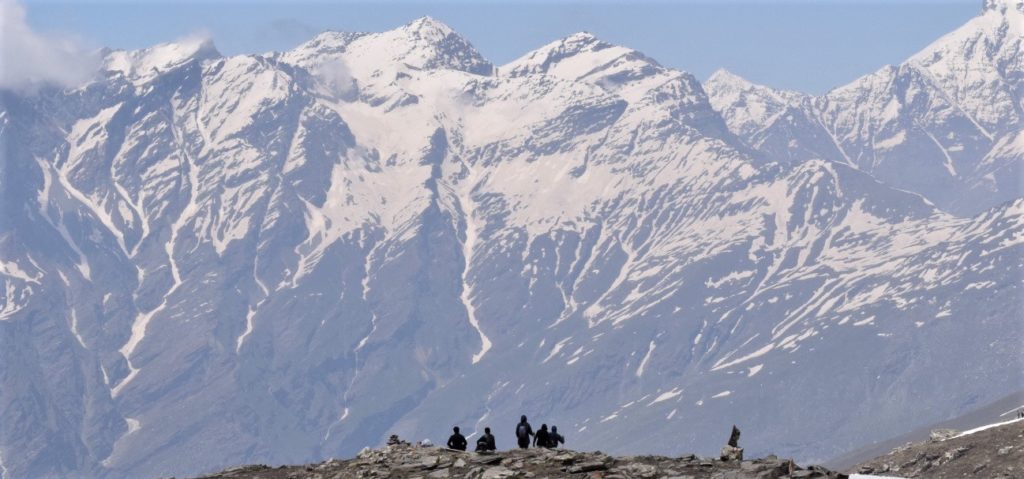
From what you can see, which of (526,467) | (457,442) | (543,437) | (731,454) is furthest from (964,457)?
(526,467)

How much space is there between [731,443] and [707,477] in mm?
6941

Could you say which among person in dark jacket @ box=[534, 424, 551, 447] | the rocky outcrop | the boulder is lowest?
the boulder

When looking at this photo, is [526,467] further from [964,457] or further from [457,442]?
[964,457]

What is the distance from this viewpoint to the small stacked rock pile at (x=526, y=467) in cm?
8806

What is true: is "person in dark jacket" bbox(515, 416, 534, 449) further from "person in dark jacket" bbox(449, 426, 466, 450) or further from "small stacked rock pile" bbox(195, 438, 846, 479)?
"small stacked rock pile" bbox(195, 438, 846, 479)

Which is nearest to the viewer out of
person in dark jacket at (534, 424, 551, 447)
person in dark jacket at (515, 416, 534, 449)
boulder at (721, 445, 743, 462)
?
boulder at (721, 445, 743, 462)

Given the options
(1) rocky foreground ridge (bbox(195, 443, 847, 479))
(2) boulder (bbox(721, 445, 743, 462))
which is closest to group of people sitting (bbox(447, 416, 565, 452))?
(1) rocky foreground ridge (bbox(195, 443, 847, 479))

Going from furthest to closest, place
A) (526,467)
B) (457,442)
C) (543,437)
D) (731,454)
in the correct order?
(543,437), (457,442), (731,454), (526,467)

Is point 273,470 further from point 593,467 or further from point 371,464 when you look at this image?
point 593,467

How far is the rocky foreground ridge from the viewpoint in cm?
8806

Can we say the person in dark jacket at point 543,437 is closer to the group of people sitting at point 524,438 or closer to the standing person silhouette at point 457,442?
the group of people sitting at point 524,438

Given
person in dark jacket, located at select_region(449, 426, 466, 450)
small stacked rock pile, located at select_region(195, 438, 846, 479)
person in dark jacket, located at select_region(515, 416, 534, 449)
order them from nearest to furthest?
small stacked rock pile, located at select_region(195, 438, 846, 479)
person in dark jacket, located at select_region(515, 416, 534, 449)
person in dark jacket, located at select_region(449, 426, 466, 450)

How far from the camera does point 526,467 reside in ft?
309

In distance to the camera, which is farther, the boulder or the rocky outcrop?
the rocky outcrop
